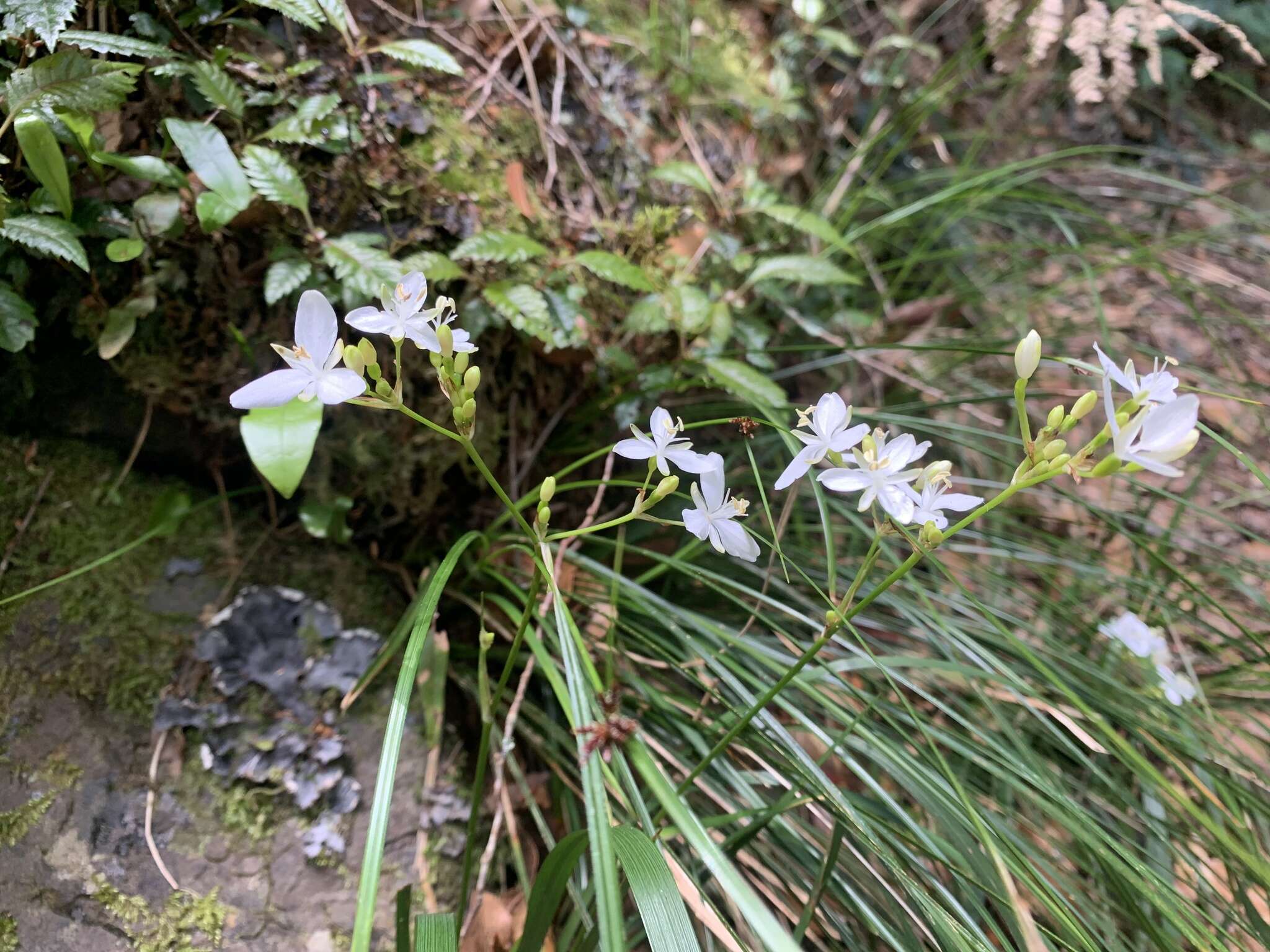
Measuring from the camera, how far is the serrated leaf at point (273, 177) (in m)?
1.06

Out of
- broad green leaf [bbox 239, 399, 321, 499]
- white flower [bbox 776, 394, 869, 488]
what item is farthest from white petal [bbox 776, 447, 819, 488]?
broad green leaf [bbox 239, 399, 321, 499]

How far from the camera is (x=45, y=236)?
0.94m

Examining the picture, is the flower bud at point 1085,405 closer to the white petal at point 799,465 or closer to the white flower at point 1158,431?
the white flower at point 1158,431

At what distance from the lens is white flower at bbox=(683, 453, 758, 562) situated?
2.47 feet

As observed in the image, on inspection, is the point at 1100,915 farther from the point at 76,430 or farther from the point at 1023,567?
the point at 76,430

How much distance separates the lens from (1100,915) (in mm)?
986

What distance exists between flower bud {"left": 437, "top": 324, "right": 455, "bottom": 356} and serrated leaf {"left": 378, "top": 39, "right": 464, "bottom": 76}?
78 centimetres

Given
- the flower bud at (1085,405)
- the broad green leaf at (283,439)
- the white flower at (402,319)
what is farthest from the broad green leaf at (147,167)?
the flower bud at (1085,405)

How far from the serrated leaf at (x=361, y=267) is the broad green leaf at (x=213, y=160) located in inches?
5.2

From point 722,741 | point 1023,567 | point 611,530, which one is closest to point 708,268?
point 611,530

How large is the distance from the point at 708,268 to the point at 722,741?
119 cm

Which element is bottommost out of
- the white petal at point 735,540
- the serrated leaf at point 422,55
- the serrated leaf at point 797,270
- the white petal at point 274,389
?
the serrated leaf at point 797,270

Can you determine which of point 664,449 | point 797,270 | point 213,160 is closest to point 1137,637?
point 797,270

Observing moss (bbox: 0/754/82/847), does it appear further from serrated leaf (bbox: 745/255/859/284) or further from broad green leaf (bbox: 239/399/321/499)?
serrated leaf (bbox: 745/255/859/284)
